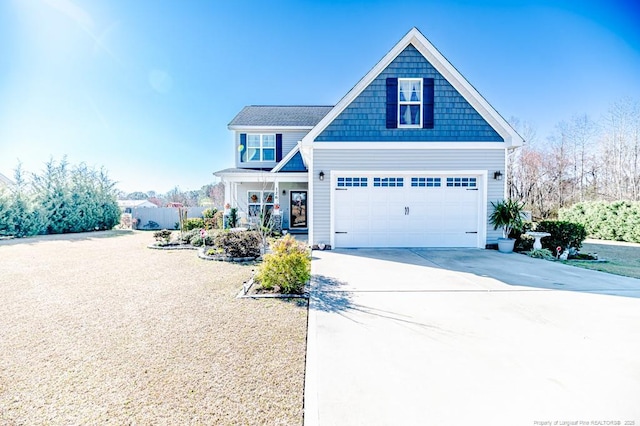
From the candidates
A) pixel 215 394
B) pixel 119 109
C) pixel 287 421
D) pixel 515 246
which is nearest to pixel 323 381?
pixel 287 421

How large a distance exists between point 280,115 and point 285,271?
15278 millimetres

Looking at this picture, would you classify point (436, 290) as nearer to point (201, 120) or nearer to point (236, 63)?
point (236, 63)

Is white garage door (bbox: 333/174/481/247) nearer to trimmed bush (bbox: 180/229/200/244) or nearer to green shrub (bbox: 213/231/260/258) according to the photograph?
green shrub (bbox: 213/231/260/258)

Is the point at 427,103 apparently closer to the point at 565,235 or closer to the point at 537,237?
the point at 537,237

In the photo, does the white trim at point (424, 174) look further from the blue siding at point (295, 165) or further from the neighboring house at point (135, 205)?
the neighboring house at point (135, 205)

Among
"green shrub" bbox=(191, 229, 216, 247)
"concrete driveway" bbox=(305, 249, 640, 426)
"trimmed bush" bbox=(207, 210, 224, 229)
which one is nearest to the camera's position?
"concrete driveway" bbox=(305, 249, 640, 426)

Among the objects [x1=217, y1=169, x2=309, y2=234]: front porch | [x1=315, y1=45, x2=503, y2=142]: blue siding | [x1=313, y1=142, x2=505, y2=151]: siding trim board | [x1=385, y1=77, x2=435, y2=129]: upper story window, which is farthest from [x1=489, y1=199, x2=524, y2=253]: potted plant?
[x1=217, y1=169, x2=309, y2=234]: front porch

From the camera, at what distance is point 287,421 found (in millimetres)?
2299

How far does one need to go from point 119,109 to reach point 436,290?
21144mm

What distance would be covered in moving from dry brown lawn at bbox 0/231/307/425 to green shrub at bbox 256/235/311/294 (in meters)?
0.50

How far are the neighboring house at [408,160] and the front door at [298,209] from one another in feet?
21.7

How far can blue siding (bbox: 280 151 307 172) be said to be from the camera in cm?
1591

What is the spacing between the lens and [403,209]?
10.6 meters

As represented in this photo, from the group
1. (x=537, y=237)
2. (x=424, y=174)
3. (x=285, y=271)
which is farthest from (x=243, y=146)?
(x=537, y=237)
